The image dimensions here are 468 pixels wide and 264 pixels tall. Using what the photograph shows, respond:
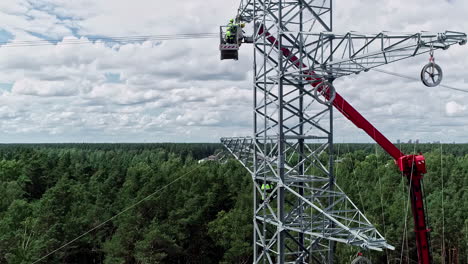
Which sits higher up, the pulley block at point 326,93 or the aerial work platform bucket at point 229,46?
the aerial work platform bucket at point 229,46

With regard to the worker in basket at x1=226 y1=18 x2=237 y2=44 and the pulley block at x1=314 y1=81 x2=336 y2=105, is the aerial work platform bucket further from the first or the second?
the pulley block at x1=314 y1=81 x2=336 y2=105

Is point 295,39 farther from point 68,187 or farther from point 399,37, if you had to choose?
point 68,187

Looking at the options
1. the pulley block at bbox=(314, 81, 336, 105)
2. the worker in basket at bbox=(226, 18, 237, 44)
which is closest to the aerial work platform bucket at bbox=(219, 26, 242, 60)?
the worker in basket at bbox=(226, 18, 237, 44)

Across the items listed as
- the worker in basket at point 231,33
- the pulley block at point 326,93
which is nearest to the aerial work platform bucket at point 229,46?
the worker in basket at point 231,33

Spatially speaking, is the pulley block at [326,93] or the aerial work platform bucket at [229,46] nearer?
the pulley block at [326,93]

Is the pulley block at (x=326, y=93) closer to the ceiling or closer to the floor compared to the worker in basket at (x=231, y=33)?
closer to the floor

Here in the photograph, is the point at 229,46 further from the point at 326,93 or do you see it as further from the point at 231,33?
the point at 326,93

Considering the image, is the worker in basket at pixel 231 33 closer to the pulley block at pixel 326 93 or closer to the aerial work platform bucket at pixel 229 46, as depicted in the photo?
the aerial work platform bucket at pixel 229 46

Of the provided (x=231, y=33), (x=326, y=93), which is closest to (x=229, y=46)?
(x=231, y=33)

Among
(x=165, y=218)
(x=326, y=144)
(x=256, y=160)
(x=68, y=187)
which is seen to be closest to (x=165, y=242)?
(x=165, y=218)
